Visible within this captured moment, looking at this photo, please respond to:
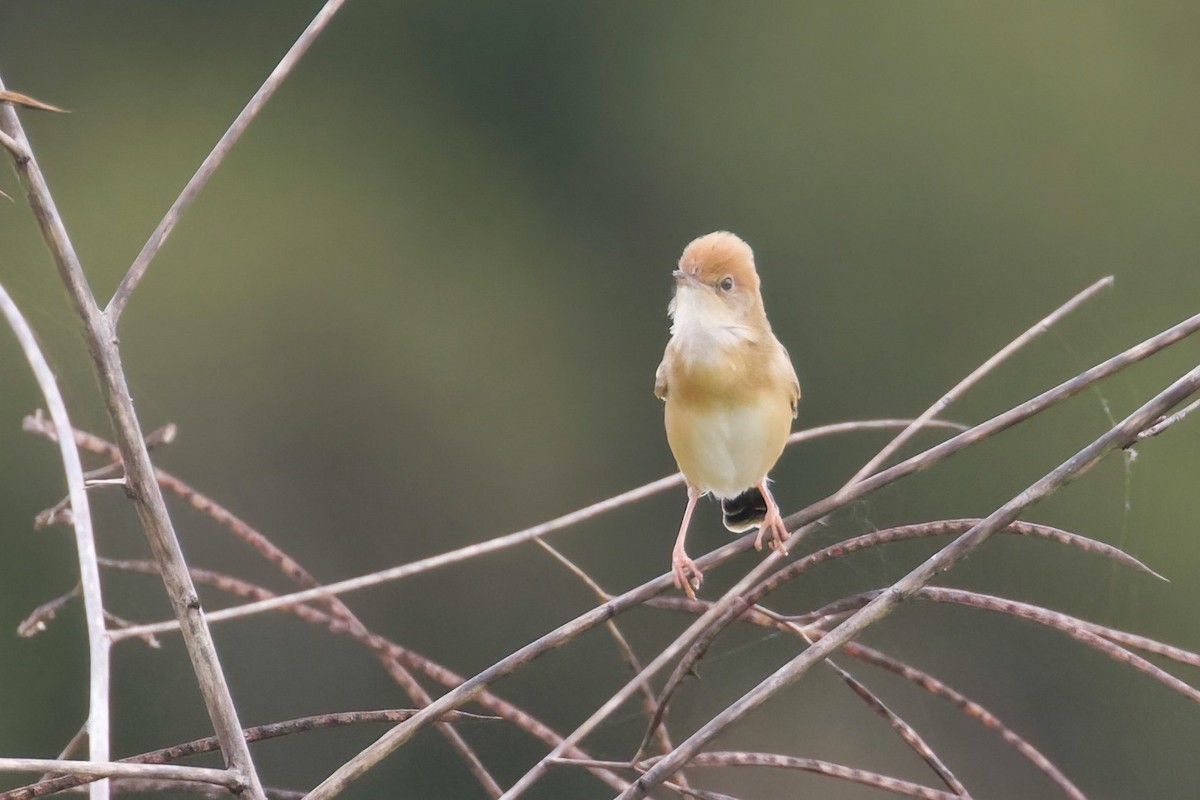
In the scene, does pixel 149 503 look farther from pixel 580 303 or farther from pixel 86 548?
pixel 580 303

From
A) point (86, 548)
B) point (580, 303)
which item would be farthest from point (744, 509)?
point (580, 303)

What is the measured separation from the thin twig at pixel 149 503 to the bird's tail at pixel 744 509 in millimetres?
2240

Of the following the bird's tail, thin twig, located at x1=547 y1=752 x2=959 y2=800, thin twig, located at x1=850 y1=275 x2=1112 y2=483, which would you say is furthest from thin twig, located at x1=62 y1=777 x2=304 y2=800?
the bird's tail

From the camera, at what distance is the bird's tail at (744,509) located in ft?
12.0

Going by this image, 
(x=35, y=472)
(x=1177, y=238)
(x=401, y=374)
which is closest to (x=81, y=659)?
Result: (x=35, y=472)

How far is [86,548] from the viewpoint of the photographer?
5.32ft

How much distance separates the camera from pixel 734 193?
14.4 m

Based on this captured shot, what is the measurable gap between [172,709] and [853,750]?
16.7 ft

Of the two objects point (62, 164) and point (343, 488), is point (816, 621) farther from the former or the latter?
point (62, 164)

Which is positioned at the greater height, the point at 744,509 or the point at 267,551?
the point at 267,551

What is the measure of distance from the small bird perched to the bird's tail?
21cm

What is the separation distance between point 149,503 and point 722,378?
192cm

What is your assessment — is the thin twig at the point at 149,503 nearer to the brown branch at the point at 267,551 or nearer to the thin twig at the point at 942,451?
the thin twig at the point at 942,451

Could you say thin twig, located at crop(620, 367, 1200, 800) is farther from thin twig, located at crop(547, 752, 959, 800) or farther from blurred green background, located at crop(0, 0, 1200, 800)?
blurred green background, located at crop(0, 0, 1200, 800)
